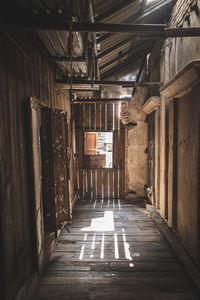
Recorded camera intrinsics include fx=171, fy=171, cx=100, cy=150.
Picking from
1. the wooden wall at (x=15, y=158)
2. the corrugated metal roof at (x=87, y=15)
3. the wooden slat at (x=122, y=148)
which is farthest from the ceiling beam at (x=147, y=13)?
the wooden slat at (x=122, y=148)

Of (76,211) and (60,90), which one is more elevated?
(60,90)

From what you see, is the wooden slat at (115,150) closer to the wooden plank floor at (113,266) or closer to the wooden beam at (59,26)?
the wooden plank floor at (113,266)

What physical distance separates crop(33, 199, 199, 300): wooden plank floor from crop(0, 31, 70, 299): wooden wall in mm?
709

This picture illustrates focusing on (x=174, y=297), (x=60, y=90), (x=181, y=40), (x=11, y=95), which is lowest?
(x=174, y=297)

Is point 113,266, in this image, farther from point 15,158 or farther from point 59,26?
point 59,26

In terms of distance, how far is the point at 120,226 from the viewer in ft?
16.0

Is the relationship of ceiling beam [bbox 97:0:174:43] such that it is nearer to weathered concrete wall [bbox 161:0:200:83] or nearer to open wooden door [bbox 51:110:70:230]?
weathered concrete wall [bbox 161:0:200:83]

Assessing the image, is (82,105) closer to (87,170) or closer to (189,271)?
(87,170)

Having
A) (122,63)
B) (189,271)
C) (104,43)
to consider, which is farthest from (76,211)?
(122,63)

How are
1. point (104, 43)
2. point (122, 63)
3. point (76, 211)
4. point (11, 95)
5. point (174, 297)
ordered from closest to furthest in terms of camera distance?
1. point (11, 95)
2. point (174, 297)
3. point (104, 43)
4. point (76, 211)
5. point (122, 63)

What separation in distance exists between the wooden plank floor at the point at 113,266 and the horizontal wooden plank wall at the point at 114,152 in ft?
7.87

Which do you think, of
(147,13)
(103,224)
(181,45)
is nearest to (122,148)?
(103,224)

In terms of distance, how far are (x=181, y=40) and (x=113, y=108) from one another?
12.6 ft

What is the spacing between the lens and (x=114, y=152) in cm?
738
